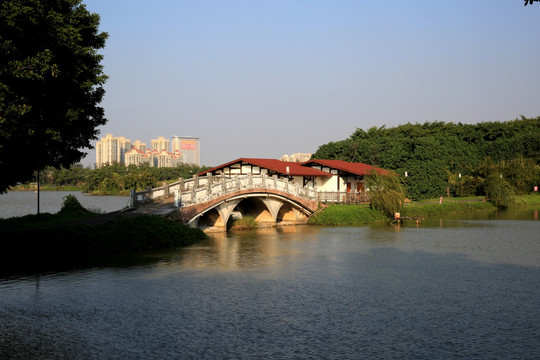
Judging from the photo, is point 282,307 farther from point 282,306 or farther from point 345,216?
point 345,216

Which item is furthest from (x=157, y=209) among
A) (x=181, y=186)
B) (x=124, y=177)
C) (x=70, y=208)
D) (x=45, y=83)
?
(x=124, y=177)

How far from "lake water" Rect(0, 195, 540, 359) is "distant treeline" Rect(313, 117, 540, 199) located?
1612 inches

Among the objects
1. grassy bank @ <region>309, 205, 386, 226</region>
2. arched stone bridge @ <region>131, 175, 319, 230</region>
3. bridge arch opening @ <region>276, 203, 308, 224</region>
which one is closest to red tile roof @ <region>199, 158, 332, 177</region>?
bridge arch opening @ <region>276, 203, 308, 224</region>

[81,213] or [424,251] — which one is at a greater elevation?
[81,213]

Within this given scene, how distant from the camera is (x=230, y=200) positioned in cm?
3688

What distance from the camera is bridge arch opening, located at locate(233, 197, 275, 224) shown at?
43781 mm

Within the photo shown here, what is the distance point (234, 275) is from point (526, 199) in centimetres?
5928

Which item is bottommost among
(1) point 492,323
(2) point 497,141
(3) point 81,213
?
(1) point 492,323

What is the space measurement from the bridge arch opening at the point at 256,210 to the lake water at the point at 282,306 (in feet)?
46.9

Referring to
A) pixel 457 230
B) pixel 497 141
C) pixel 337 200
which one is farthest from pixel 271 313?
pixel 497 141

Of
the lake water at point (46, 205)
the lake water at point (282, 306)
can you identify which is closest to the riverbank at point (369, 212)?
the lake water at point (282, 306)

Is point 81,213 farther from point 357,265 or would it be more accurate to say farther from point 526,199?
point 526,199

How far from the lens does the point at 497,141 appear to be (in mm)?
81688

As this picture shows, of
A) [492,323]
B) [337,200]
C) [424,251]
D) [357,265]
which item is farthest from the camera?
[337,200]
